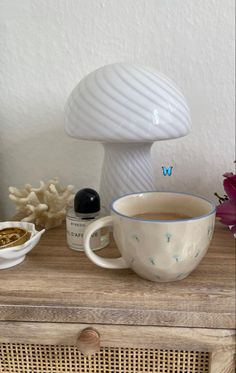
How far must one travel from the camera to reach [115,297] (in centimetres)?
39

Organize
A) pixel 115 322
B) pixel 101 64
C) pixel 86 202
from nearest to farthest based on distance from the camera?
pixel 115 322 < pixel 86 202 < pixel 101 64

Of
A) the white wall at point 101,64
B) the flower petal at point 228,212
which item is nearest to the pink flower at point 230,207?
the flower petal at point 228,212

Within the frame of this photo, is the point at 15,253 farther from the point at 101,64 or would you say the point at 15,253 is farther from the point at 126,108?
the point at 101,64

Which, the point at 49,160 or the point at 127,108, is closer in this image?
the point at 127,108

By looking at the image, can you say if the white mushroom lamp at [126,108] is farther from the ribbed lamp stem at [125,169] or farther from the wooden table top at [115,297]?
the wooden table top at [115,297]

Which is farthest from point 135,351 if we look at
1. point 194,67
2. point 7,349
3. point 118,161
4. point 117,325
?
point 194,67

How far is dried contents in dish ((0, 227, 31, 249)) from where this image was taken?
1.50ft

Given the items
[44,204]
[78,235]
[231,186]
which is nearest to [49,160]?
[44,204]

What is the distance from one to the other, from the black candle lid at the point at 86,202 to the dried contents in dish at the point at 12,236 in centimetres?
8

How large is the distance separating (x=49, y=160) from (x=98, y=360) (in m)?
0.43

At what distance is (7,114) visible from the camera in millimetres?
719

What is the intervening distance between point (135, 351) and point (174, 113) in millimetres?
304

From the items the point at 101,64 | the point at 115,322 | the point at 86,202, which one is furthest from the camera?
the point at 101,64

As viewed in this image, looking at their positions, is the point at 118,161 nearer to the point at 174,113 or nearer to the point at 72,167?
the point at 174,113
